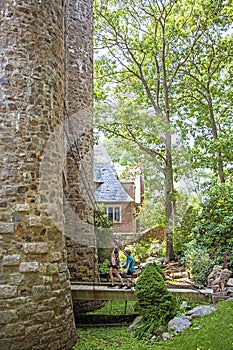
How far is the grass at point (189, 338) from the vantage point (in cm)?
595

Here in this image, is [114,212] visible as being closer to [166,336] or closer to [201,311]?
[201,311]

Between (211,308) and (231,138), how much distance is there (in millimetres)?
10157

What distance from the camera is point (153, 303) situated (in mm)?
7656

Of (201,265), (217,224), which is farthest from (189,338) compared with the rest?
(217,224)

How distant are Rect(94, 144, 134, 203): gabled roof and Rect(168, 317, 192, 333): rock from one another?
15.2 m

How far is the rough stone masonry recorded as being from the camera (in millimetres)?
5938

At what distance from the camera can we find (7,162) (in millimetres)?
6230

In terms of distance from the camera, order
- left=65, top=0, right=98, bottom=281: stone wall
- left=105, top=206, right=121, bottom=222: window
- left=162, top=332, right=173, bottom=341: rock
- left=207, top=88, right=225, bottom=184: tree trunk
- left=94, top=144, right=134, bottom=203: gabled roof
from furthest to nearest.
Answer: left=105, top=206, right=121, bottom=222: window
left=94, top=144, right=134, bottom=203: gabled roof
left=207, top=88, right=225, bottom=184: tree trunk
left=65, top=0, right=98, bottom=281: stone wall
left=162, top=332, right=173, bottom=341: rock

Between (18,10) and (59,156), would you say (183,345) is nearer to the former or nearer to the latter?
(59,156)

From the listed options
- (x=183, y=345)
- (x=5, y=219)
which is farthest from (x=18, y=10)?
(x=183, y=345)

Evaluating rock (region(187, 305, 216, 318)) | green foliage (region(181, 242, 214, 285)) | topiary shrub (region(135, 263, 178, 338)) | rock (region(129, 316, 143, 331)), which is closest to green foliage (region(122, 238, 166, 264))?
green foliage (region(181, 242, 214, 285))

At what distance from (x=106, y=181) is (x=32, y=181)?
54.6 feet

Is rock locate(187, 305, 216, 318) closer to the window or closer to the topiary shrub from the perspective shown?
the topiary shrub

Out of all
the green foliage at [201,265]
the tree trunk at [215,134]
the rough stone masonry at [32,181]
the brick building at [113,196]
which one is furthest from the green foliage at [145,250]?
the rough stone masonry at [32,181]
